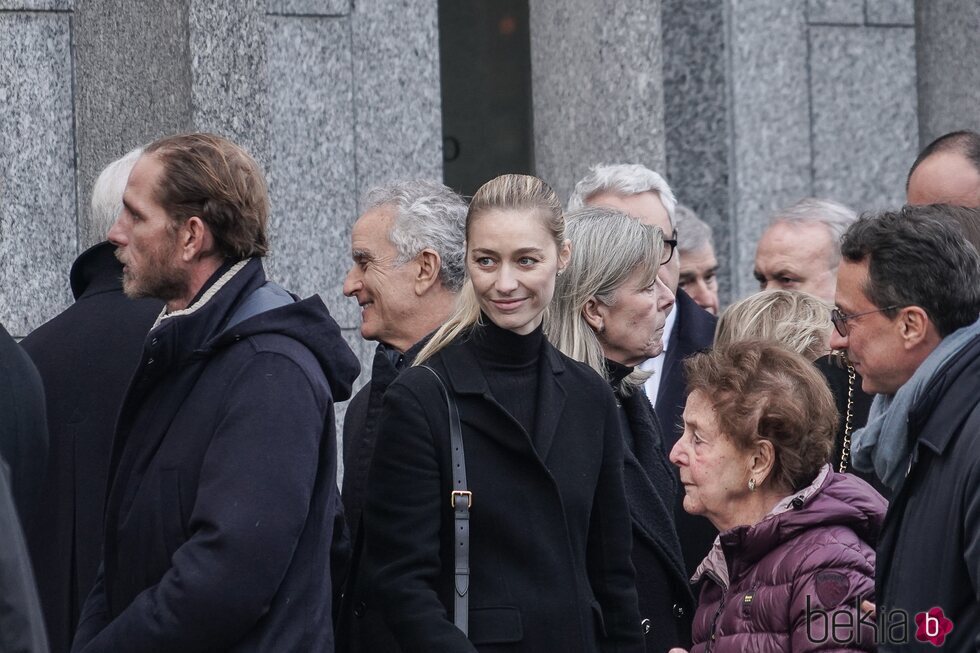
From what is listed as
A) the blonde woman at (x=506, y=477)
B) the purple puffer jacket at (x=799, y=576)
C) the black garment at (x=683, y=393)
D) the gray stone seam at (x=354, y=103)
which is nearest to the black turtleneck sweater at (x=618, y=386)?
the black garment at (x=683, y=393)

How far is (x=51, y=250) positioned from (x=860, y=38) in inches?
147

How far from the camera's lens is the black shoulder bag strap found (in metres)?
3.44

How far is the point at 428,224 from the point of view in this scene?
14.6ft

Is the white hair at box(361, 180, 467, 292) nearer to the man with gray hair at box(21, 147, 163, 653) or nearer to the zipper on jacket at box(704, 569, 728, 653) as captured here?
the man with gray hair at box(21, 147, 163, 653)

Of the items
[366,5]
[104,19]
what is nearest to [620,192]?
[366,5]

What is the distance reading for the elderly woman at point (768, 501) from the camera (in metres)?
3.40

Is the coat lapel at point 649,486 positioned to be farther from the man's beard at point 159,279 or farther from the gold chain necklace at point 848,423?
the man's beard at point 159,279

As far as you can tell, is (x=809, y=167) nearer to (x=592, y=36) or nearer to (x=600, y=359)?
(x=592, y=36)

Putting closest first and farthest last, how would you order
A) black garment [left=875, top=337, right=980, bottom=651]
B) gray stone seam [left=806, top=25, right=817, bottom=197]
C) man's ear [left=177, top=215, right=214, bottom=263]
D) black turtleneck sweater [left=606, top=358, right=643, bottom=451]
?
black garment [left=875, top=337, right=980, bottom=651] → man's ear [left=177, top=215, right=214, bottom=263] → black turtleneck sweater [left=606, top=358, right=643, bottom=451] → gray stone seam [left=806, top=25, right=817, bottom=197]

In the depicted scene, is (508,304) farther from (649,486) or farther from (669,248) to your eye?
(669,248)

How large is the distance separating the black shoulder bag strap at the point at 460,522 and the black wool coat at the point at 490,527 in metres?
0.02

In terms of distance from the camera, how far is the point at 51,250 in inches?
234

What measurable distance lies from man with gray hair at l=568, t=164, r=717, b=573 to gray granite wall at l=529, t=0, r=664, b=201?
1.10 meters

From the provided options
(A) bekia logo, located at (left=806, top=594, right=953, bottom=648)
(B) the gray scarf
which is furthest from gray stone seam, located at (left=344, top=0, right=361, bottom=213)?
(A) bekia logo, located at (left=806, top=594, right=953, bottom=648)
